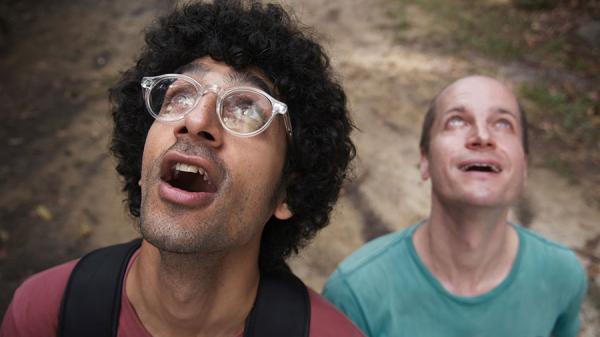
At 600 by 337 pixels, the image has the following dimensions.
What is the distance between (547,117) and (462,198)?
497 cm

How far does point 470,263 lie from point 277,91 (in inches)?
56.5

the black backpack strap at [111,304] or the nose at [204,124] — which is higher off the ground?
the nose at [204,124]

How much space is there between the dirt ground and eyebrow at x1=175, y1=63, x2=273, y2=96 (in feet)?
4.57

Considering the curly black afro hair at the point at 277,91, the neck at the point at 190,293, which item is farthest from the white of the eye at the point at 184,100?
the neck at the point at 190,293

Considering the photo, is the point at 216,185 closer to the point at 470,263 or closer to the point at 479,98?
the point at 470,263

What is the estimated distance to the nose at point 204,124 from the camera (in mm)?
2070

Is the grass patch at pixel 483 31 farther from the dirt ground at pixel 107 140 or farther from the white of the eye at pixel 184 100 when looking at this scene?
the white of the eye at pixel 184 100

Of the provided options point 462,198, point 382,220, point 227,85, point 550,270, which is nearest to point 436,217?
point 462,198

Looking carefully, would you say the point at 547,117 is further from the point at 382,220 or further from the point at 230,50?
the point at 230,50

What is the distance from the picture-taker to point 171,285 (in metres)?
2.18

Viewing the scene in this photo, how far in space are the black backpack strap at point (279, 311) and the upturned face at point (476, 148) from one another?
1.00 m

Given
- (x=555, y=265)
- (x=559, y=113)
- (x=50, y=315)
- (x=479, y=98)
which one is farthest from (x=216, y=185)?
(x=559, y=113)

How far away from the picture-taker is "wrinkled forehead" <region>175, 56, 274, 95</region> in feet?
7.44

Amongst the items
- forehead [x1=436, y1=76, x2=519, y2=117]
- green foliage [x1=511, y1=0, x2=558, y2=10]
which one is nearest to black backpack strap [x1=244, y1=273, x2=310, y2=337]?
forehead [x1=436, y1=76, x2=519, y2=117]
